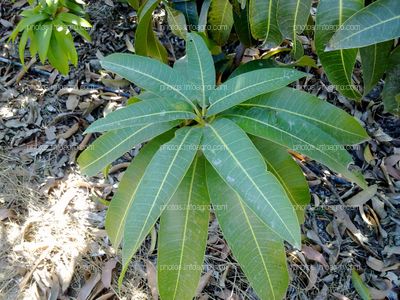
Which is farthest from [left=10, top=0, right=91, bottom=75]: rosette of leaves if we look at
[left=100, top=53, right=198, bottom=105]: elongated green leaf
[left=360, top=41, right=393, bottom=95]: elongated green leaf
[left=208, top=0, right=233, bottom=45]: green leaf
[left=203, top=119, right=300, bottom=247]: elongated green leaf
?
[left=360, top=41, right=393, bottom=95]: elongated green leaf

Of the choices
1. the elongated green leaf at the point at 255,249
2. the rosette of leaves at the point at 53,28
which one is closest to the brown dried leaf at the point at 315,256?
the elongated green leaf at the point at 255,249

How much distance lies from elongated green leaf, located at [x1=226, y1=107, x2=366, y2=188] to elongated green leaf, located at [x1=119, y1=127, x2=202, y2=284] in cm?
18

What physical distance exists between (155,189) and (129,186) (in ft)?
1.05

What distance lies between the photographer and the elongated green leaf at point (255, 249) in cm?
130

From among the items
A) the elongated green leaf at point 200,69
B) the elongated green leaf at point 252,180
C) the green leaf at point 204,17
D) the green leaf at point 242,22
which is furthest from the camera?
the green leaf at point 242,22

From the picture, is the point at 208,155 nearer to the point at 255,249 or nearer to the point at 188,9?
the point at 255,249

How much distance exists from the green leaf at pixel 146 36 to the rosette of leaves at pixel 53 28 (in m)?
0.35

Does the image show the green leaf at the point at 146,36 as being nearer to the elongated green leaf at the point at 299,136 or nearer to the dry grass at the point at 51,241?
the elongated green leaf at the point at 299,136

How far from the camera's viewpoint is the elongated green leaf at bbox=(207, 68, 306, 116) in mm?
1288

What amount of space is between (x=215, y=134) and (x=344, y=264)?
4.03 feet

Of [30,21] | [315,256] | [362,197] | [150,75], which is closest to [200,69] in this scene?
[150,75]

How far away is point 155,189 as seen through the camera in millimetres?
1178

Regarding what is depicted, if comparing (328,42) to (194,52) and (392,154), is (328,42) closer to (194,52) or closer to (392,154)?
(194,52)

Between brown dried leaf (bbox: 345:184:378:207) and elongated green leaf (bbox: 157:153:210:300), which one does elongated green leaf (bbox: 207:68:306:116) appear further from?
brown dried leaf (bbox: 345:184:378:207)
